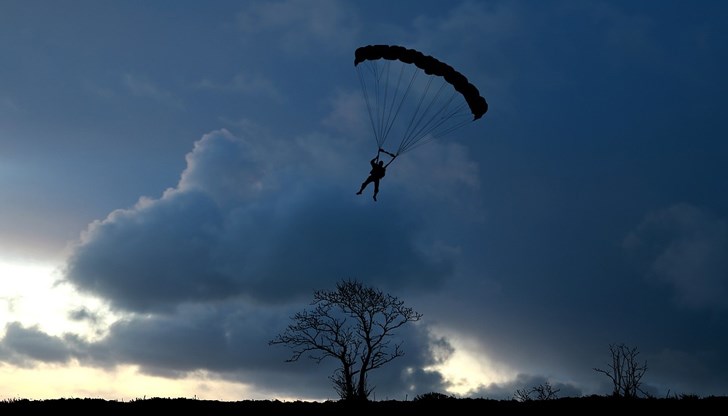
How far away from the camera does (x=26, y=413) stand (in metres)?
23.3

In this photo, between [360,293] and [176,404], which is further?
[360,293]

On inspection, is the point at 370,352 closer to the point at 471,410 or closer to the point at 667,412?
the point at 471,410

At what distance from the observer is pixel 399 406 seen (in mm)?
24062

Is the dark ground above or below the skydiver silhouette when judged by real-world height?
below

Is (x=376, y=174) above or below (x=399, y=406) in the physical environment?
above

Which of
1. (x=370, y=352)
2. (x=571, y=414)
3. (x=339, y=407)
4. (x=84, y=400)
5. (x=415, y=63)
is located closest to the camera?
(x=571, y=414)

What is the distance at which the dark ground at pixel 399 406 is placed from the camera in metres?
23.0

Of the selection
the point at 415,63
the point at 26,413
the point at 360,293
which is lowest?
the point at 26,413

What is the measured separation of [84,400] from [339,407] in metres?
9.86

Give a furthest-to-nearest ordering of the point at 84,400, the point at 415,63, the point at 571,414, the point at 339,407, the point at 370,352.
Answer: the point at 370,352
the point at 415,63
the point at 84,400
the point at 339,407
the point at 571,414

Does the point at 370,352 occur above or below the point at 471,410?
above

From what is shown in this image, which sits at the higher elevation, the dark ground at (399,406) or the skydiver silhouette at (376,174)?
the skydiver silhouette at (376,174)

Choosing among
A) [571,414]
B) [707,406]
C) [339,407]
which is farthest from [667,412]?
[339,407]

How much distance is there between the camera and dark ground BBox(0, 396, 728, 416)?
2295 centimetres
